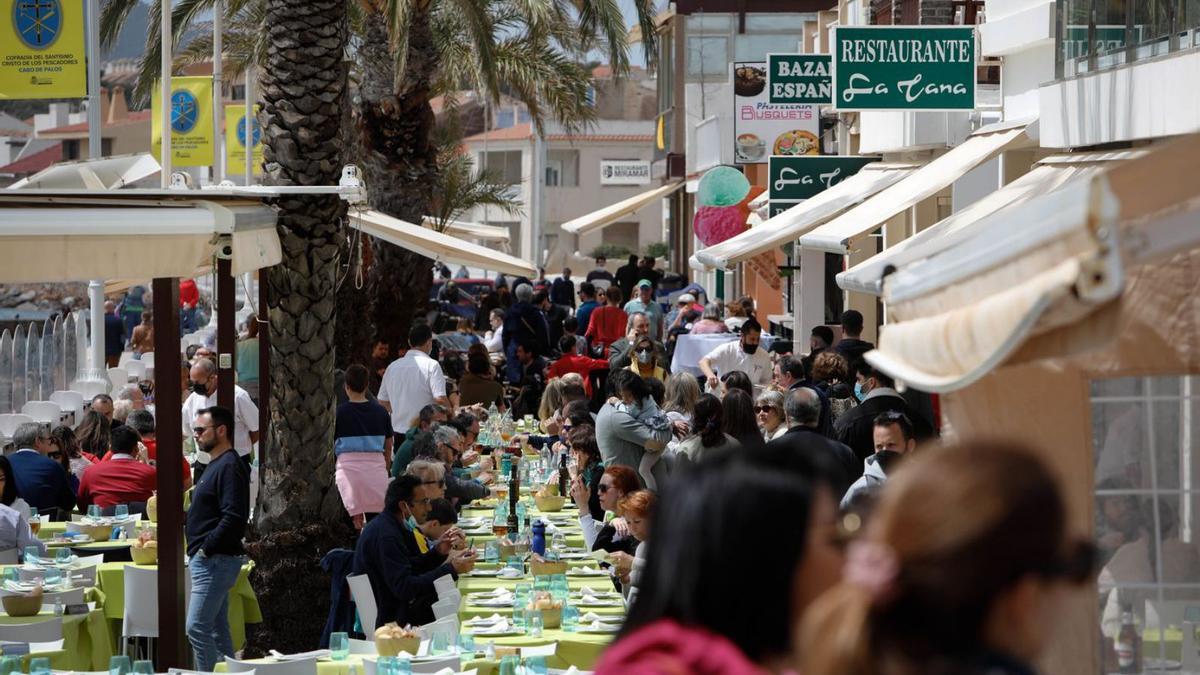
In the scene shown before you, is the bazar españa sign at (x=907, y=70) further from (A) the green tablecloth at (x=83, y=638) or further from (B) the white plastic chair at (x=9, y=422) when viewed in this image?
(B) the white plastic chair at (x=9, y=422)

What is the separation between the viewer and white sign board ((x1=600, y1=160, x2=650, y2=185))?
3148 inches

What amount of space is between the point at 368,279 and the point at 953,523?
21391mm

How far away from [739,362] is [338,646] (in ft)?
33.4

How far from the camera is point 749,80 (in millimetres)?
28297

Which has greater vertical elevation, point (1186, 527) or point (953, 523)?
point (953, 523)

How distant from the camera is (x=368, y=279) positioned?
76.5 feet

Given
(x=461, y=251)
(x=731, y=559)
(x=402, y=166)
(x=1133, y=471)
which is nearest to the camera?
(x=731, y=559)

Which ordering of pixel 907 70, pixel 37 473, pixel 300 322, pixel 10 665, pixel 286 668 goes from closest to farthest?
pixel 10 665 → pixel 286 668 → pixel 300 322 → pixel 37 473 → pixel 907 70

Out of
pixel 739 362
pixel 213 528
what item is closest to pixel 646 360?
pixel 739 362

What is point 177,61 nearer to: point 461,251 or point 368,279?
point 368,279

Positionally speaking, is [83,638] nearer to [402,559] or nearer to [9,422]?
[402,559]

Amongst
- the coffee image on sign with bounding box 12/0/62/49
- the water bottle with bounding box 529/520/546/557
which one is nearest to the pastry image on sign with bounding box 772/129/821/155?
the coffee image on sign with bounding box 12/0/62/49

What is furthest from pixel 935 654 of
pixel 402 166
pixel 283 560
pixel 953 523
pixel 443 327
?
pixel 443 327

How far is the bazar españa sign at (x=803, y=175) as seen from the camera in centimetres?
2039
